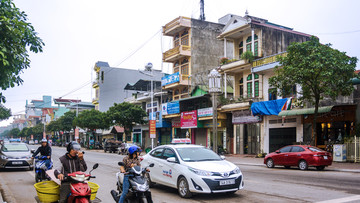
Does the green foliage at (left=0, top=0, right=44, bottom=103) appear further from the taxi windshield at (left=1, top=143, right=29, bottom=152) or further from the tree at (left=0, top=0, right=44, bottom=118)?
the taxi windshield at (left=1, top=143, right=29, bottom=152)

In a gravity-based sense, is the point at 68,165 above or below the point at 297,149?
above

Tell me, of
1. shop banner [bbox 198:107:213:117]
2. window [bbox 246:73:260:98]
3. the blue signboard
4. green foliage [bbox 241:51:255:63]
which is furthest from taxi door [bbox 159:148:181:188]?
the blue signboard

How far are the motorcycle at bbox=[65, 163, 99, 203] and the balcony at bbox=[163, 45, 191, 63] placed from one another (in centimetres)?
3607

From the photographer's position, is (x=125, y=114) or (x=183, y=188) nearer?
(x=183, y=188)

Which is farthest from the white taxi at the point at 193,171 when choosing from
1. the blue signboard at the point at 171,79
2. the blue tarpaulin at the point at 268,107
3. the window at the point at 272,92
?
the blue signboard at the point at 171,79

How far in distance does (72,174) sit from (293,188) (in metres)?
7.84

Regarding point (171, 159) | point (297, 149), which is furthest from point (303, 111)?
point (171, 159)

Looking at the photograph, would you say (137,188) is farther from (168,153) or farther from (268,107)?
(268,107)

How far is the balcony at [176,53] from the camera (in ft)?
136

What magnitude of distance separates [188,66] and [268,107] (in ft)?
53.1

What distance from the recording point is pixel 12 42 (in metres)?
7.21

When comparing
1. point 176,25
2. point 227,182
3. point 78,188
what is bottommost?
point 227,182

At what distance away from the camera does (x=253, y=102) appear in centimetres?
3041

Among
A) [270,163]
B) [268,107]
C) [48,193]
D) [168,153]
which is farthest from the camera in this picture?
[268,107]
